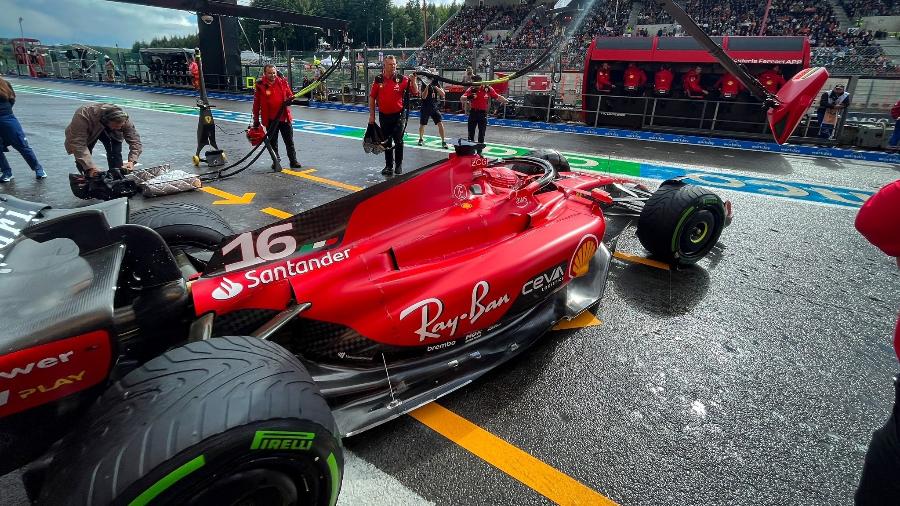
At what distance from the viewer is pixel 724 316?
147 inches

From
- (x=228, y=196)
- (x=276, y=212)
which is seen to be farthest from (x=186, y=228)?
(x=228, y=196)

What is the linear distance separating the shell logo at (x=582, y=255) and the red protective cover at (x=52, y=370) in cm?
256

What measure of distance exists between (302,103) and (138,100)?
7.33 m

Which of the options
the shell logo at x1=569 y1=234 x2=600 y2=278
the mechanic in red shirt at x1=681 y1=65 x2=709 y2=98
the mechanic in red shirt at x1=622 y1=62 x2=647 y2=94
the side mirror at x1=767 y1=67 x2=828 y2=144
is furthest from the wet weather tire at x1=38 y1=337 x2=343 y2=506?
the mechanic in red shirt at x1=622 y1=62 x2=647 y2=94

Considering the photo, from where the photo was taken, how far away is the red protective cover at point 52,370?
1.44 meters

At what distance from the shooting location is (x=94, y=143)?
5980mm

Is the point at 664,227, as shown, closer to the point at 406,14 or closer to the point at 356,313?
the point at 356,313

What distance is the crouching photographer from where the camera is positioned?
5688mm

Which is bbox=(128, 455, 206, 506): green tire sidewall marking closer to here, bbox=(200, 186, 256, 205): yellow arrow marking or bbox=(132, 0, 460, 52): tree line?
bbox=(200, 186, 256, 205): yellow arrow marking


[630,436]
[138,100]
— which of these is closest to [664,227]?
[630,436]

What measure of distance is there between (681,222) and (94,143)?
6.75 meters

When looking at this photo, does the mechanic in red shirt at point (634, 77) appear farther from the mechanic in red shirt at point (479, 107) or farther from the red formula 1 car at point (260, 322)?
the red formula 1 car at point (260, 322)

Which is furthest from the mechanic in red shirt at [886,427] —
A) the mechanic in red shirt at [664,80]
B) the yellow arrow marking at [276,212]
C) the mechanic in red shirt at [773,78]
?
the mechanic in red shirt at [664,80]

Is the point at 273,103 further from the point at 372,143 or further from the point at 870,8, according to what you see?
the point at 870,8
